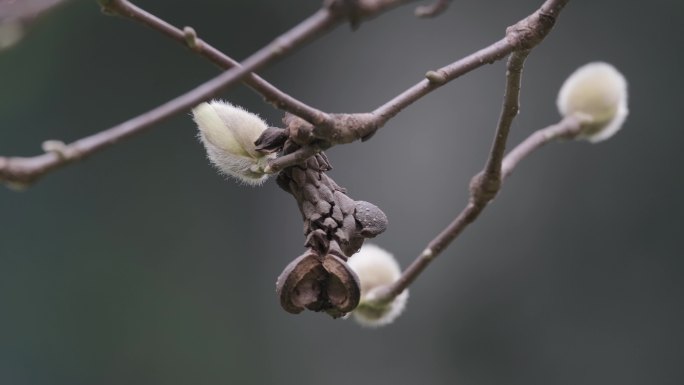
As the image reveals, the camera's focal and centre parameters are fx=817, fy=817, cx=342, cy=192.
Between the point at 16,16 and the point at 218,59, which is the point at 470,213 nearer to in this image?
the point at 218,59

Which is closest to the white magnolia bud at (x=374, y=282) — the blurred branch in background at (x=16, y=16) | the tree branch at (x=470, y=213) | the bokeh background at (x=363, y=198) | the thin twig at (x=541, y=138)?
the tree branch at (x=470, y=213)

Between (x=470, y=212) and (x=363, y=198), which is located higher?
(x=363, y=198)

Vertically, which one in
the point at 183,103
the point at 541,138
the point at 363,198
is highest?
the point at 363,198

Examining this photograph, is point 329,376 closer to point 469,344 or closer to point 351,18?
point 469,344

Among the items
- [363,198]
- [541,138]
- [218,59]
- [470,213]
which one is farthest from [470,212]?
[363,198]

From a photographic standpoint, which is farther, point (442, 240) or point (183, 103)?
Result: point (442, 240)

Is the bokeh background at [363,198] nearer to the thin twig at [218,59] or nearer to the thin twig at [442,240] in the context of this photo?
the thin twig at [442,240]

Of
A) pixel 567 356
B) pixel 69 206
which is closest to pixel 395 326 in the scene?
pixel 567 356
